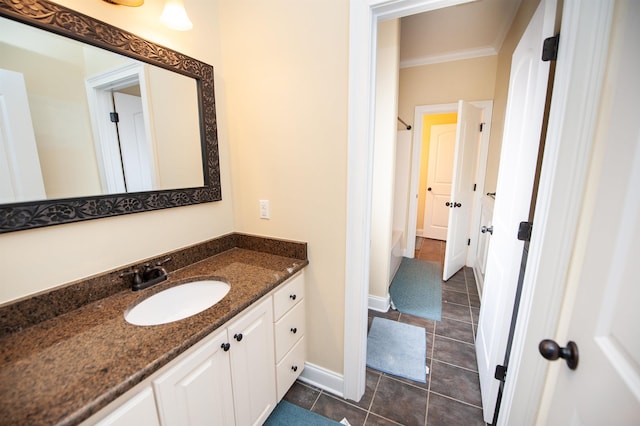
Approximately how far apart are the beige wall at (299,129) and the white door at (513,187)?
820 mm

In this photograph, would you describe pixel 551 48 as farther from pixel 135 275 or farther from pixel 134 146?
pixel 135 275

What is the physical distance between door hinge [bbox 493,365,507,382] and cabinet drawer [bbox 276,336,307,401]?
1066 millimetres

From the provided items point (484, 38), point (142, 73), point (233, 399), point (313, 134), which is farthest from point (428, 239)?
point (142, 73)

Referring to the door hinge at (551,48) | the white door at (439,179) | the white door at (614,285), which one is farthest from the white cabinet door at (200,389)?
the white door at (439,179)

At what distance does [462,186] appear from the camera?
2947mm

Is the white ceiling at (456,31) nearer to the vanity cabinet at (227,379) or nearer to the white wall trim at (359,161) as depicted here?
the white wall trim at (359,161)

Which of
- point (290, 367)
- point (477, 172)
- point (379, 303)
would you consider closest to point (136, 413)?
point (290, 367)

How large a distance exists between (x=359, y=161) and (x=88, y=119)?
1.18 m

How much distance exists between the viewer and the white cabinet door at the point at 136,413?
2.10 feet

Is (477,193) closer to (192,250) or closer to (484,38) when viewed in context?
(484,38)

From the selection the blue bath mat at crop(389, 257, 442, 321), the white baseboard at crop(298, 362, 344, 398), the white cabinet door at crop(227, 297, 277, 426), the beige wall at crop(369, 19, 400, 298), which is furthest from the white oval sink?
the blue bath mat at crop(389, 257, 442, 321)

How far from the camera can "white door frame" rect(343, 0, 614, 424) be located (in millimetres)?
739

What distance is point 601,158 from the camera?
683 mm

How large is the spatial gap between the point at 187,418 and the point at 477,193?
367 cm
